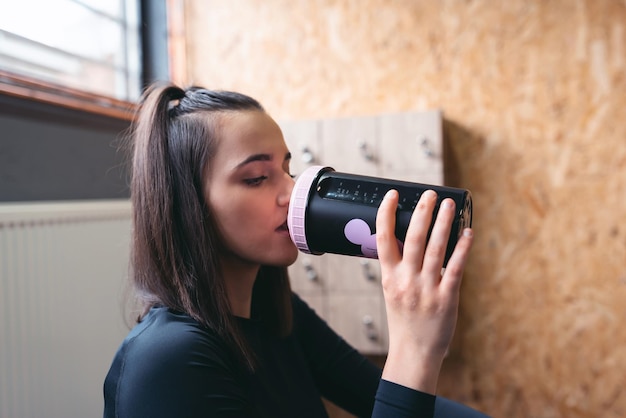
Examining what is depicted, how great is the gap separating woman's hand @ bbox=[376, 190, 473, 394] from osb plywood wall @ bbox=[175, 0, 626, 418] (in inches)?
51.8

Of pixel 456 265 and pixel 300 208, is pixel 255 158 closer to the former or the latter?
pixel 300 208

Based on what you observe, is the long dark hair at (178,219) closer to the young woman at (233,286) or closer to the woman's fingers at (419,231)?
the young woman at (233,286)

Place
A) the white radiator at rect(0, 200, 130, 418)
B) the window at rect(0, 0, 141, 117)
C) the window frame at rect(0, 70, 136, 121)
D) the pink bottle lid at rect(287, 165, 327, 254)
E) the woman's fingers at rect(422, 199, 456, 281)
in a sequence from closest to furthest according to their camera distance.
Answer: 1. the woman's fingers at rect(422, 199, 456, 281)
2. the pink bottle lid at rect(287, 165, 327, 254)
3. the white radiator at rect(0, 200, 130, 418)
4. the window frame at rect(0, 70, 136, 121)
5. the window at rect(0, 0, 141, 117)

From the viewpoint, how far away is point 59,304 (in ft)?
4.17

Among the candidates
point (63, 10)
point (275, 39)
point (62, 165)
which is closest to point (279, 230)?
point (62, 165)

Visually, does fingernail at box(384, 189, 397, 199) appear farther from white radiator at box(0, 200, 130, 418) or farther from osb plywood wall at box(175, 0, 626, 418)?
osb plywood wall at box(175, 0, 626, 418)

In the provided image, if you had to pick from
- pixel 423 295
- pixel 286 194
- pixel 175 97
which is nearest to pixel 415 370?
pixel 423 295

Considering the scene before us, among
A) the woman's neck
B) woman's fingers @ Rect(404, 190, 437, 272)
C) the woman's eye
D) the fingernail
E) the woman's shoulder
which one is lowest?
the woman's shoulder

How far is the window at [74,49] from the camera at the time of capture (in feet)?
4.77

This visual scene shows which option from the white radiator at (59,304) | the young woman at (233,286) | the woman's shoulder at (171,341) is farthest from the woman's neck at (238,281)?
the white radiator at (59,304)

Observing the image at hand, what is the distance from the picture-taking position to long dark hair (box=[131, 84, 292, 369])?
781 millimetres

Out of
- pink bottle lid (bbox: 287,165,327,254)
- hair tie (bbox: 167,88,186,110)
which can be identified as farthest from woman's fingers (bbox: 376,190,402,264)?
hair tie (bbox: 167,88,186,110)

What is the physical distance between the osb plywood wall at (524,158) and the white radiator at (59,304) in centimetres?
104

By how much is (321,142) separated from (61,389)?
1.06 meters
